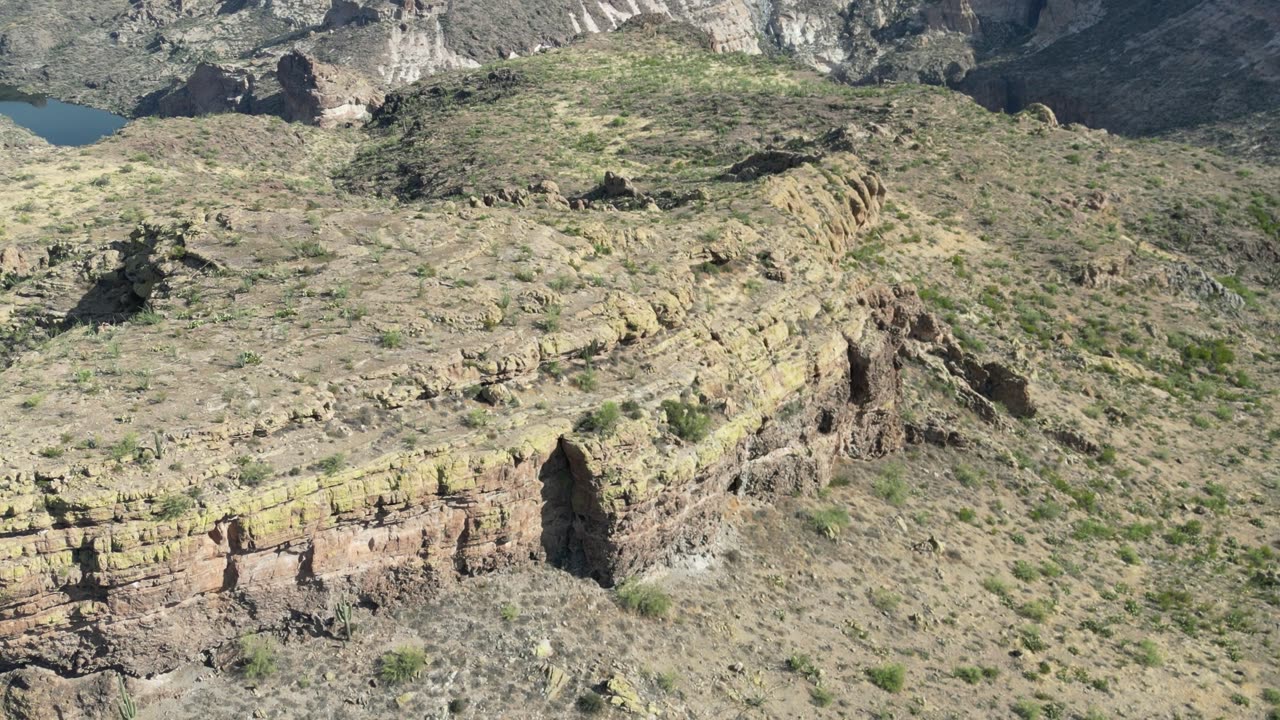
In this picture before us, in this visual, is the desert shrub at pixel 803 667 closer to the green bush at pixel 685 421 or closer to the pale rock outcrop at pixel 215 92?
the green bush at pixel 685 421

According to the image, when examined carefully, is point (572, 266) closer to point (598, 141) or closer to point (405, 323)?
point (405, 323)

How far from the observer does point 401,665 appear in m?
17.6

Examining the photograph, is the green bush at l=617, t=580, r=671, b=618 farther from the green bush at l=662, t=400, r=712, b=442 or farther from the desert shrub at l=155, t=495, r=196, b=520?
the desert shrub at l=155, t=495, r=196, b=520

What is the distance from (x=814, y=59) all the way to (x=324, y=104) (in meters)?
91.5

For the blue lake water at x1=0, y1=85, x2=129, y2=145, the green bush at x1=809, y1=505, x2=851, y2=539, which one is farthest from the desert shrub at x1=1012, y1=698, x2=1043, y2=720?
the blue lake water at x1=0, y1=85, x2=129, y2=145

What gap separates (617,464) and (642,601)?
3018 mm

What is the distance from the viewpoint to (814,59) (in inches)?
6176

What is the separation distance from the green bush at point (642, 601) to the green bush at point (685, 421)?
11.6 ft

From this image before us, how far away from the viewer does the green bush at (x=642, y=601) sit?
2062 centimetres

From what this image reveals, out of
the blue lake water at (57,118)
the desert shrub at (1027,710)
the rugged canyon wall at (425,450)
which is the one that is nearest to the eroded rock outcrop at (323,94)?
the blue lake water at (57,118)

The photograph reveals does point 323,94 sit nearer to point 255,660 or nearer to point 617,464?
point 617,464

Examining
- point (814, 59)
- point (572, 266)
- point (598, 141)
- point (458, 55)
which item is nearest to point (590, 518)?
point (572, 266)

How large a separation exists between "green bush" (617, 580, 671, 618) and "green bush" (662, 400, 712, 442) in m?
3.52

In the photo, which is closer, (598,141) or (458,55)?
(598,141)
